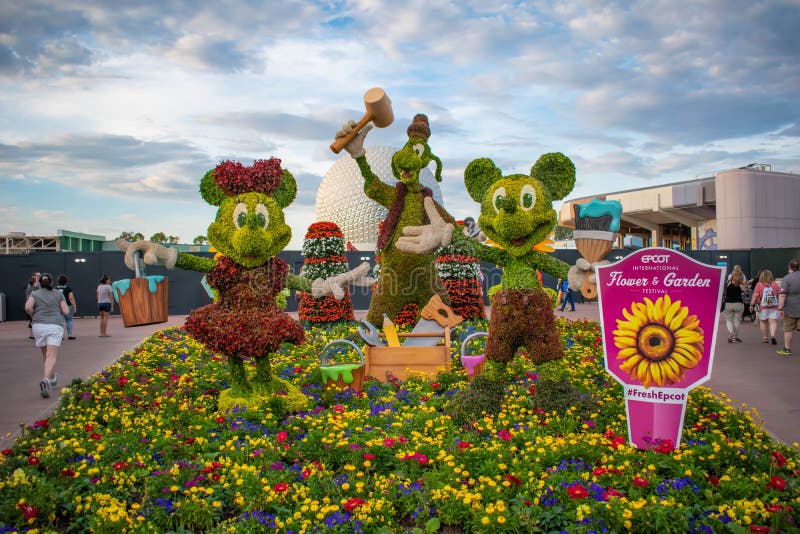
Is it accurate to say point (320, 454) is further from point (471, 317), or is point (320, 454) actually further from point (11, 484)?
point (471, 317)

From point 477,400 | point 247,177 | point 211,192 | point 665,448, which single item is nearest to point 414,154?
point 247,177

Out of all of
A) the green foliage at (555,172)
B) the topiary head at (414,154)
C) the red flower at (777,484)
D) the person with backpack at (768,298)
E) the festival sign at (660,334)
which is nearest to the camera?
the red flower at (777,484)

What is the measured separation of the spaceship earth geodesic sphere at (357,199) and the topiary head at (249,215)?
1705 centimetres

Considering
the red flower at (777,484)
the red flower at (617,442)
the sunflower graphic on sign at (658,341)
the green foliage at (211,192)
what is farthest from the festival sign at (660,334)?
the green foliage at (211,192)

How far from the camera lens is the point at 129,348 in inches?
420

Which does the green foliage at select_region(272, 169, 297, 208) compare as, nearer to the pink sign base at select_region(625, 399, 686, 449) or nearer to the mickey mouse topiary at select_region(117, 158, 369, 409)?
the mickey mouse topiary at select_region(117, 158, 369, 409)

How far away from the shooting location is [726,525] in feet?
10.4

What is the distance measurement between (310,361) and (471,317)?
3.95 metres

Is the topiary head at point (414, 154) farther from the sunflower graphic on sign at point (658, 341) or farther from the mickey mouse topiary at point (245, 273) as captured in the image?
the sunflower graphic on sign at point (658, 341)

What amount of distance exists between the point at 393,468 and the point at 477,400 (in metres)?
1.21

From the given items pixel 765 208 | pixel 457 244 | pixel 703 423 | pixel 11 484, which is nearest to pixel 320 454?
pixel 11 484

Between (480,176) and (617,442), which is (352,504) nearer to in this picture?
(617,442)

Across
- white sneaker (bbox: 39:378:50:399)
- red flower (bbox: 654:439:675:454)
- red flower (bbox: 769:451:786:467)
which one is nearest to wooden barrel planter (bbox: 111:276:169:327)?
white sneaker (bbox: 39:378:50:399)

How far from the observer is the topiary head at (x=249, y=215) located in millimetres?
5316
